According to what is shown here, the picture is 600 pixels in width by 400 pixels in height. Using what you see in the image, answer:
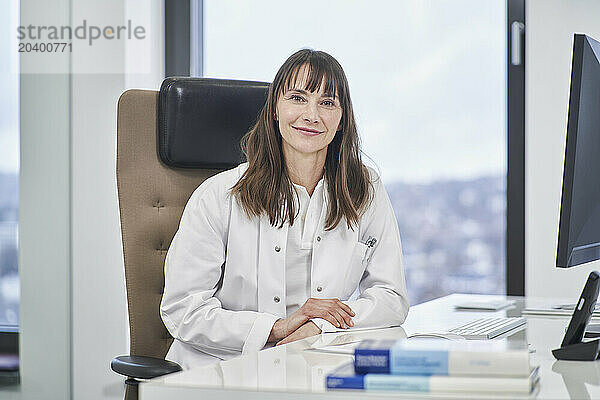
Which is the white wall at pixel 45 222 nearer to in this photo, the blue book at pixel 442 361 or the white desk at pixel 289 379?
the white desk at pixel 289 379

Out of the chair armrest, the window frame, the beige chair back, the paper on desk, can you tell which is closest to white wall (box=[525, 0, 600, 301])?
the window frame

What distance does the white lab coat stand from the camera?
5.50 ft

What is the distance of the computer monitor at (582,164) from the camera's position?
1204 millimetres

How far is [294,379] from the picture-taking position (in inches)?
36.1

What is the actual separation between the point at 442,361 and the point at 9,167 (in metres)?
2.15

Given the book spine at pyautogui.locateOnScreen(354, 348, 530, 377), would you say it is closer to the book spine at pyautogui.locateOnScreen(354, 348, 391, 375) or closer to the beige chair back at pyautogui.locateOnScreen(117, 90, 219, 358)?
the book spine at pyautogui.locateOnScreen(354, 348, 391, 375)

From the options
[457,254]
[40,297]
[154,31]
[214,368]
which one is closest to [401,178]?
[457,254]

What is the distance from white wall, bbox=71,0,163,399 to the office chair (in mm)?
999

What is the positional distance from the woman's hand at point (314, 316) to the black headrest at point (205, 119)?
514 millimetres

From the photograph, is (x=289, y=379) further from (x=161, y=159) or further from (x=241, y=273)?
(x=161, y=159)

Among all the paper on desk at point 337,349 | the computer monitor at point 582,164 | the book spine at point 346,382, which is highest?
the computer monitor at point 582,164

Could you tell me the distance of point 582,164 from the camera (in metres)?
1.25

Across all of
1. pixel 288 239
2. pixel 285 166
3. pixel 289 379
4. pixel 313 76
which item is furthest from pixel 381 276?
pixel 289 379

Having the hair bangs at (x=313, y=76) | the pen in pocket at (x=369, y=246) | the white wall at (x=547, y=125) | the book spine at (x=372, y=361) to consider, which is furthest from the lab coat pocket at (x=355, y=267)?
the white wall at (x=547, y=125)
